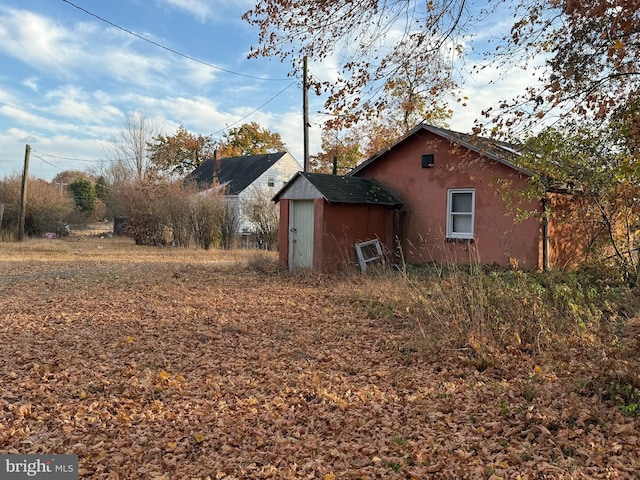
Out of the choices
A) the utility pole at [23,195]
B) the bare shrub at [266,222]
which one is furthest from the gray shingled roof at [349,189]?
the utility pole at [23,195]

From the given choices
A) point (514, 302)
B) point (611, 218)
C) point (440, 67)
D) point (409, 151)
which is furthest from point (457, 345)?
point (409, 151)

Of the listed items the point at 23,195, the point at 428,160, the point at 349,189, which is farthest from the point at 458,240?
the point at 23,195

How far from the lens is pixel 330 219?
43.4 ft

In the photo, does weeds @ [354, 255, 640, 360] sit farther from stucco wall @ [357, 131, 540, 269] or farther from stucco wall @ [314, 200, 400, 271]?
stucco wall @ [314, 200, 400, 271]

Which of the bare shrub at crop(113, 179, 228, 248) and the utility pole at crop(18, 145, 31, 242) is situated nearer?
the bare shrub at crop(113, 179, 228, 248)

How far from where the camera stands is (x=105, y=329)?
734 centimetres

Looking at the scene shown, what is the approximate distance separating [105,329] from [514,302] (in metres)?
5.98

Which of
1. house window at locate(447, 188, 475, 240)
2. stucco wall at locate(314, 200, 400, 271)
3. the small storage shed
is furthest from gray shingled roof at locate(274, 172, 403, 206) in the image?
house window at locate(447, 188, 475, 240)

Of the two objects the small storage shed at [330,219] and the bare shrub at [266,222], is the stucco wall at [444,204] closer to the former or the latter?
the small storage shed at [330,219]

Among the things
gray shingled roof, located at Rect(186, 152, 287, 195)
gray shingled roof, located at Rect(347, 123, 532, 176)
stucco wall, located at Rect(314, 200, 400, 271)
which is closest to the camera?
gray shingled roof, located at Rect(347, 123, 532, 176)

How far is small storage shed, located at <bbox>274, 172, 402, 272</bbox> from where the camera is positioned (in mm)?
13219

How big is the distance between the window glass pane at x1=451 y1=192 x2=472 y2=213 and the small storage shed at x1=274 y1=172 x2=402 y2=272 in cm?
163

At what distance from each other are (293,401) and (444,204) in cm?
1028

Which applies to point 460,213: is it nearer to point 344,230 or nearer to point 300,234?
point 344,230
